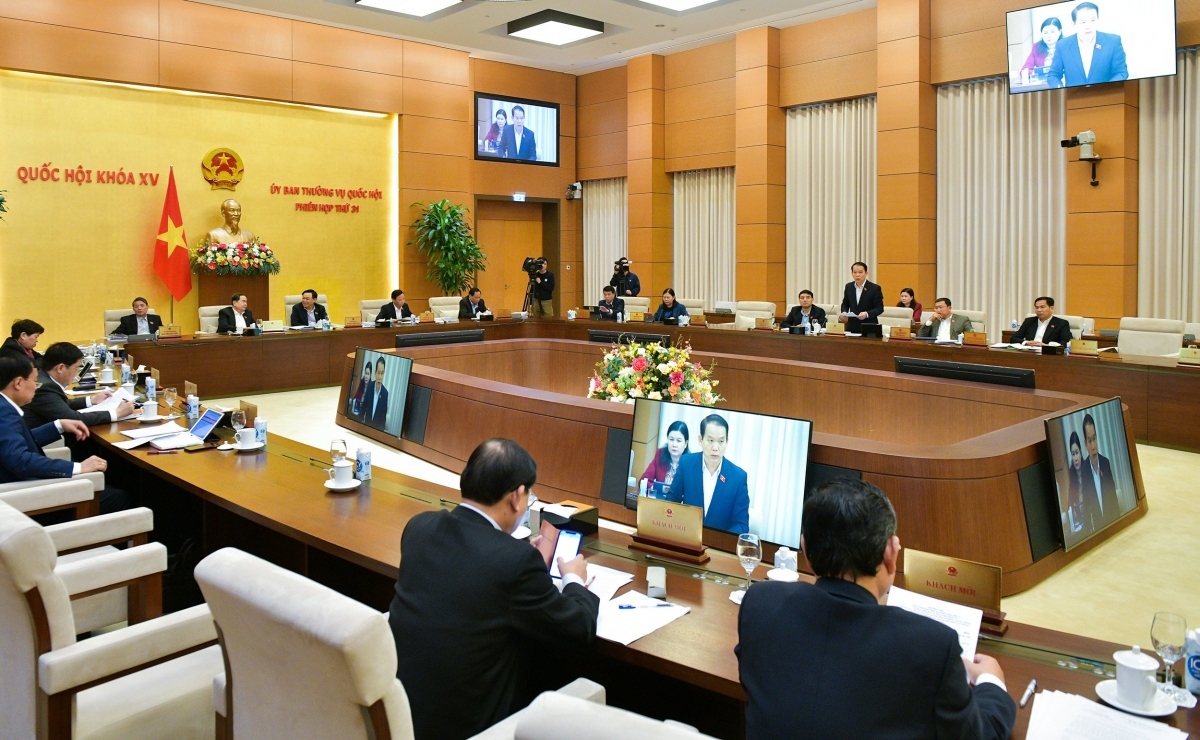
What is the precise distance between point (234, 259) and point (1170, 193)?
9682 mm

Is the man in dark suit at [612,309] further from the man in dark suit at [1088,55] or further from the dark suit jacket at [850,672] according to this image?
the dark suit jacket at [850,672]

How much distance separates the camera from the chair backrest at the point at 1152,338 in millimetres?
6680

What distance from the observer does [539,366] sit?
8.31m

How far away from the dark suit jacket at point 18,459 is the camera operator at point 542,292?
7514 millimetres

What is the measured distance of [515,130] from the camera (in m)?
13.4

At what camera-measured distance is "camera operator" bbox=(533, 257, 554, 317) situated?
10922 mm

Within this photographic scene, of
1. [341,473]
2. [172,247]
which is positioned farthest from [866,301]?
[172,247]

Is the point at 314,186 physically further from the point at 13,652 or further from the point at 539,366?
the point at 13,652

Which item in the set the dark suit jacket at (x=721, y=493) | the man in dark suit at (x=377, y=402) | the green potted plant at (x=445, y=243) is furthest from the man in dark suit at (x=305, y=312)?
the dark suit jacket at (x=721, y=493)

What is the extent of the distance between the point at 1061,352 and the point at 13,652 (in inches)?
257

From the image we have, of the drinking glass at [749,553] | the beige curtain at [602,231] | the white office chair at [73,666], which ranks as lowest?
the white office chair at [73,666]

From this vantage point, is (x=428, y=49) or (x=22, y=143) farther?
(x=428, y=49)

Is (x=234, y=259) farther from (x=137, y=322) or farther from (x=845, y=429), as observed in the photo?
(x=845, y=429)

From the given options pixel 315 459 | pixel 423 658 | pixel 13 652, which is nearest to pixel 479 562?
pixel 423 658
